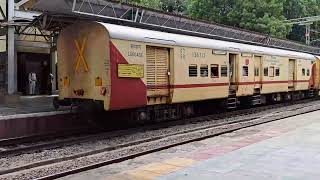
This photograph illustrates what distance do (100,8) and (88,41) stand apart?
2.12 meters

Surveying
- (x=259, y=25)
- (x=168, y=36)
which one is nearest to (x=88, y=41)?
(x=168, y=36)

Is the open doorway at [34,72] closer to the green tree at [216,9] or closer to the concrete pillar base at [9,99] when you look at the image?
the concrete pillar base at [9,99]

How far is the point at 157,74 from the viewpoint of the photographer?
14.3 meters

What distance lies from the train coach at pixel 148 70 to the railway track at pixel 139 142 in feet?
1.95

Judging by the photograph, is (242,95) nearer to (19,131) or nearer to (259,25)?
(19,131)

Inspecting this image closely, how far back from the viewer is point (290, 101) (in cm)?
2755

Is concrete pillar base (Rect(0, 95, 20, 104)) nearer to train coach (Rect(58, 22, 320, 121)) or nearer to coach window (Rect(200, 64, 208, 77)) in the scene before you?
train coach (Rect(58, 22, 320, 121))

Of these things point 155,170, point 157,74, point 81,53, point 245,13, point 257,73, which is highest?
point 245,13

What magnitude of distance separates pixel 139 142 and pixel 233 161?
4.25 meters

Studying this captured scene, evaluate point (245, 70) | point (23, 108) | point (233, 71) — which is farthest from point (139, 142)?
point (245, 70)

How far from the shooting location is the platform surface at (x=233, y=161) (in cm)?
746

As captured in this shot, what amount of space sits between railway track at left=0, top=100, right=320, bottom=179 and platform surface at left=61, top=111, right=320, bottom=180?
0.38 m

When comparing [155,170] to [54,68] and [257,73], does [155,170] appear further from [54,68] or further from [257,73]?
[54,68]

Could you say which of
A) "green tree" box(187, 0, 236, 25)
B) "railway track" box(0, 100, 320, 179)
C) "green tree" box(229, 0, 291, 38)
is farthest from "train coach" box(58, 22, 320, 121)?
"green tree" box(187, 0, 236, 25)
